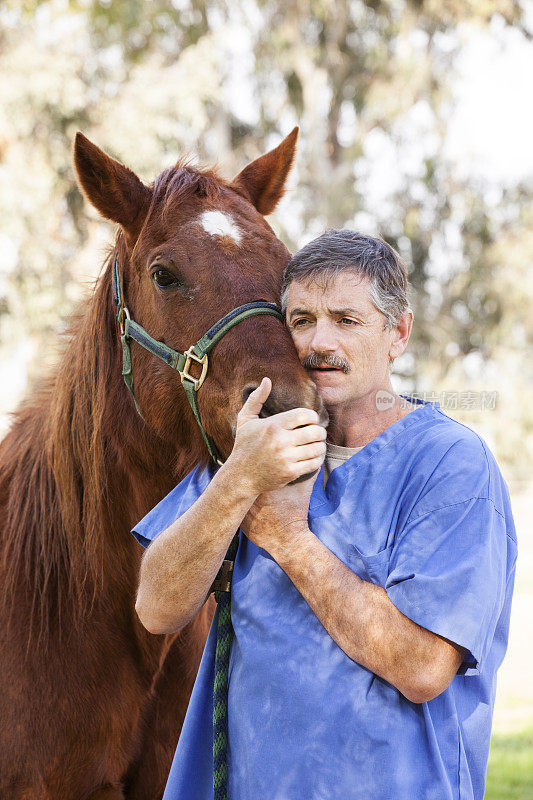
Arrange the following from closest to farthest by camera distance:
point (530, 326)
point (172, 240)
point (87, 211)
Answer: point (172, 240) → point (87, 211) → point (530, 326)

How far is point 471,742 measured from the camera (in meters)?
1.71

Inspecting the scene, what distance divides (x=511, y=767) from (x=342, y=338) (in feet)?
14.1

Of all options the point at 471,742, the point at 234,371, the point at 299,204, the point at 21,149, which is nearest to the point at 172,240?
the point at 234,371

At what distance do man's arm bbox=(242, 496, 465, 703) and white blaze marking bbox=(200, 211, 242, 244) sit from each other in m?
0.81

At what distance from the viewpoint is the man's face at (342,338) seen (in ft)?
6.22

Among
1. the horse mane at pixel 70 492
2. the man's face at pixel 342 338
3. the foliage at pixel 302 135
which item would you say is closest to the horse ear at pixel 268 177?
the horse mane at pixel 70 492

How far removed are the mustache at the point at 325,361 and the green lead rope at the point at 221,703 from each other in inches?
23.3

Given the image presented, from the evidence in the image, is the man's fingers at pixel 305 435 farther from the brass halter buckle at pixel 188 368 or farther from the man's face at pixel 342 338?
the brass halter buckle at pixel 188 368

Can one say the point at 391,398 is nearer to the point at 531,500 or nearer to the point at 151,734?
the point at 151,734

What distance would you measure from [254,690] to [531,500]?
63.3 feet

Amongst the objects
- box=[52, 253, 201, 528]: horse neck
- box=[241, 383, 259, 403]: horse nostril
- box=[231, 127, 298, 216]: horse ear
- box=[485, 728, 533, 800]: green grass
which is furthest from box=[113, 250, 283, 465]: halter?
box=[485, 728, 533, 800]: green grass

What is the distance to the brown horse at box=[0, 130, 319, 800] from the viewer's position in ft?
7.36

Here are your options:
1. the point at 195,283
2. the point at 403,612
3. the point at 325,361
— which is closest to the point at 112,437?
the point at 195,283

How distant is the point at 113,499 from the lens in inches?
98.7
